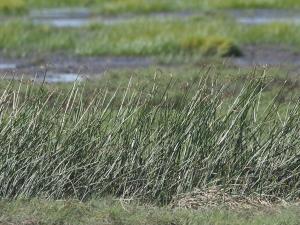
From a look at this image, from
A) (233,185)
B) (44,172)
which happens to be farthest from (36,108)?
(233,185)

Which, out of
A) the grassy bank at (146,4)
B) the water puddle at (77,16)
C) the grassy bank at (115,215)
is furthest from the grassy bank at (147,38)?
the grassy bank at (115,215)

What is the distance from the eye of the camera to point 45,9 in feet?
107

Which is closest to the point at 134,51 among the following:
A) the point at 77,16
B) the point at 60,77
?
the point at 60,77

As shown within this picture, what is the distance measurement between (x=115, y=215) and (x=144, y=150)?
1298 mm

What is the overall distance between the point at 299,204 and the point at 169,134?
1.31 m

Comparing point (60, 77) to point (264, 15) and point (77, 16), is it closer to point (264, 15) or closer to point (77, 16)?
point (77, 16)

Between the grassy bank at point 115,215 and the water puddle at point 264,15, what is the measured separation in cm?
1891

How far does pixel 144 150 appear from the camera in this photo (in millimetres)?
10156

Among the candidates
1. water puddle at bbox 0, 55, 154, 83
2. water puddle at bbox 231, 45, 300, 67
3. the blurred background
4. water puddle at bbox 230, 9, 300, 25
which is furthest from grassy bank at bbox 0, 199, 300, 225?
water puddle at bbox 230, 9, 300, 25

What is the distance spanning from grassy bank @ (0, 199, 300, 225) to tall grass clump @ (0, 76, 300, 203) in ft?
2.11

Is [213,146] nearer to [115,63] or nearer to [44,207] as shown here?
[44,207]

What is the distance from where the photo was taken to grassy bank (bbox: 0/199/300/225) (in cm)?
882

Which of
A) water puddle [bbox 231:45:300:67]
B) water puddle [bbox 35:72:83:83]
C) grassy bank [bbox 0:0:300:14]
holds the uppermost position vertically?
water puddle [bbox 35:72:83:83]

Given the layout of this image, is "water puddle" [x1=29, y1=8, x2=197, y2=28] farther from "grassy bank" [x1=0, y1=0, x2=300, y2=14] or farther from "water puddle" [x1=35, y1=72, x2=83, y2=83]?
"water puddle" [x1=35, y1=72, x2=83, y2=83]
